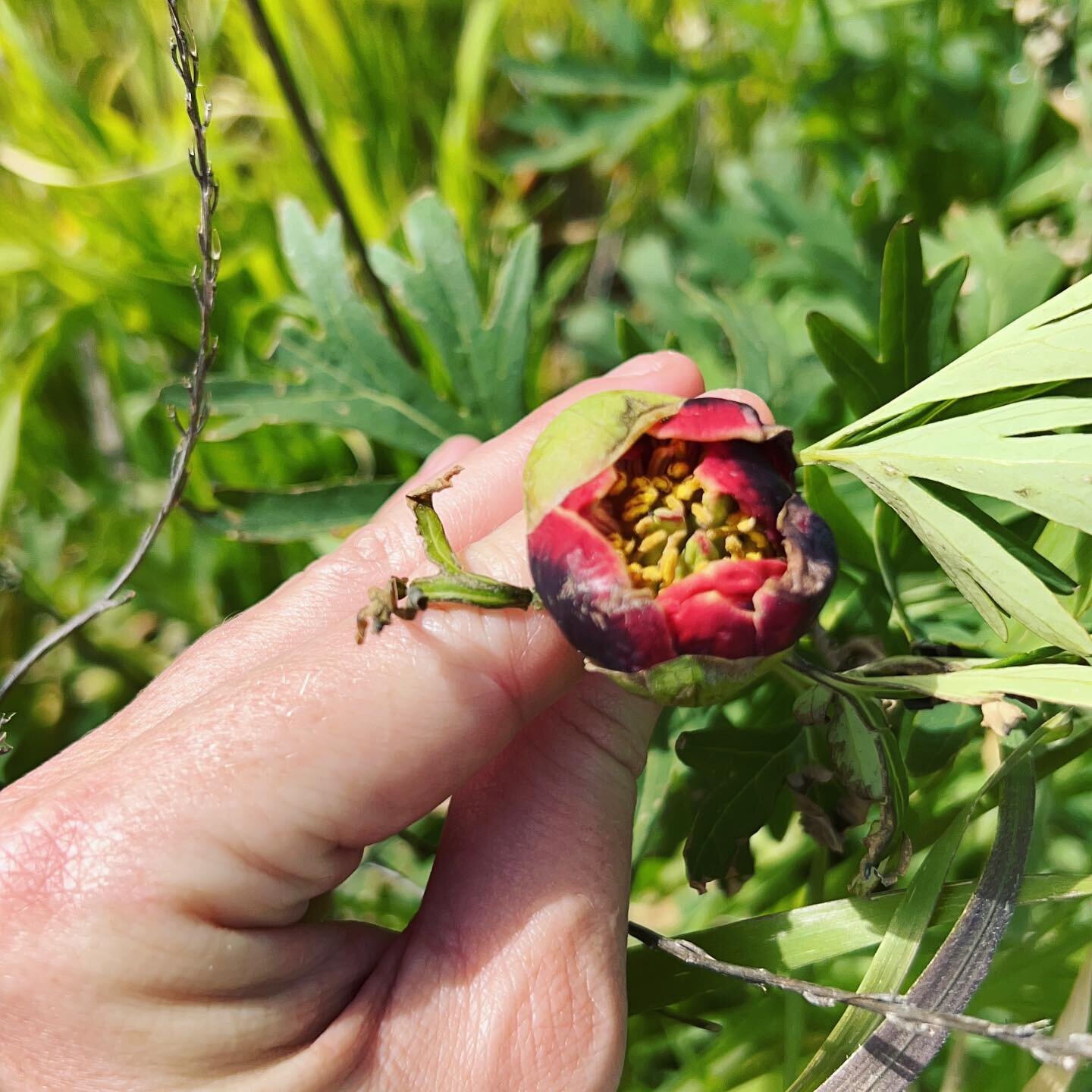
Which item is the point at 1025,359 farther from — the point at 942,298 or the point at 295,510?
the point at 295,510

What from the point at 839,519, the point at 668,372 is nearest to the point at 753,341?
the point at 668,372

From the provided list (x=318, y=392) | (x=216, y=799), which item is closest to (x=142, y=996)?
(x=216, y=799)

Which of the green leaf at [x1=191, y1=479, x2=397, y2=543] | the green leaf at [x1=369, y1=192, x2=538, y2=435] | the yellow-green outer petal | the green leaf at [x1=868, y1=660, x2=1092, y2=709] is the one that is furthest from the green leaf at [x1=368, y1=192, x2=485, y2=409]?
the green leaf at [x1=868, y1=660, x2=1092, y2=709]

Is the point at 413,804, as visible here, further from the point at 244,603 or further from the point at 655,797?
the point at 244,603

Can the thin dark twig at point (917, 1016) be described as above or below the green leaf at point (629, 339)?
below

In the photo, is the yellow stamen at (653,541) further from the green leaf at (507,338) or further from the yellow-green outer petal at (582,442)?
the green leaf at (507,338)

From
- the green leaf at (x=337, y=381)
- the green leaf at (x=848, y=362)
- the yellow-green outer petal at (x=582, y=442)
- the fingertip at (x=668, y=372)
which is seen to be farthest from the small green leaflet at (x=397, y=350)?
the yellow-green outer petal at (x=582, y=442)
